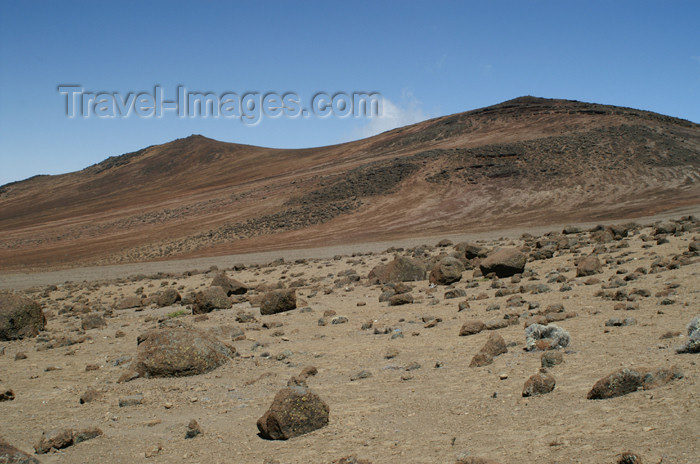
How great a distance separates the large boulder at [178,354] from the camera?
8.85m

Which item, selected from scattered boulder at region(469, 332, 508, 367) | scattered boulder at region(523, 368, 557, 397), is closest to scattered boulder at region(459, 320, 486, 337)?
scattered boulder at region(469, 332, 508, 367)

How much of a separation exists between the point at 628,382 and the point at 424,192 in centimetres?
4462

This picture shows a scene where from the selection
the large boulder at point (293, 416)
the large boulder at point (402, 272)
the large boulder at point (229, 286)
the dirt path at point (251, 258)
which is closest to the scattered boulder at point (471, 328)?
the large boulder at point (293, 416)

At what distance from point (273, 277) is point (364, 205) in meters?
25.8

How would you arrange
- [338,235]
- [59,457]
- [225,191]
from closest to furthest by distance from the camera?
[59,457] < [338,235] < [225,191]

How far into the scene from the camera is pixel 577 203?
43.5m

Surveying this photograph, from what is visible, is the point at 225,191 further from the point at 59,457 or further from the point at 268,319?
the point at 59,457

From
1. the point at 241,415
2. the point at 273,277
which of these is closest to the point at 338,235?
the point at 273,277

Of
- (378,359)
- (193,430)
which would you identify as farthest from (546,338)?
(193,430)

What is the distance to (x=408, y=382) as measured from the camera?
749 cm

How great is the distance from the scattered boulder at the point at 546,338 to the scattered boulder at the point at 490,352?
36 cm

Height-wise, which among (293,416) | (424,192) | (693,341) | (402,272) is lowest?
(293,416)

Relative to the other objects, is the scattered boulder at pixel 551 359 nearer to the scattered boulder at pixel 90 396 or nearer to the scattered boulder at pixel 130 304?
the scattered boulder at pixel 90 396

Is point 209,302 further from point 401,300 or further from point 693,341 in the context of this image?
point 693,341
